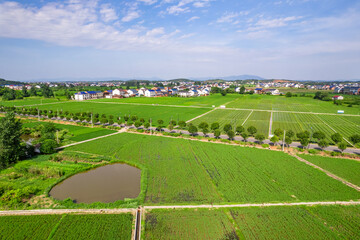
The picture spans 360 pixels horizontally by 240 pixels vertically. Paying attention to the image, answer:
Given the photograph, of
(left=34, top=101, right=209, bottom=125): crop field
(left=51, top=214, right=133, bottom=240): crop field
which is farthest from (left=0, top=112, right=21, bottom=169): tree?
(left=34, top=101, right=209, bottom=125): crop field

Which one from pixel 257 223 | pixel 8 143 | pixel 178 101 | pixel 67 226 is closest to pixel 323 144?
pixel 257 223

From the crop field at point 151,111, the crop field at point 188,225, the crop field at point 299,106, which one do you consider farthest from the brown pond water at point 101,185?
the crop field at point 299,106

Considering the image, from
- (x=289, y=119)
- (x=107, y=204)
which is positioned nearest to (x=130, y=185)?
(x=107, y=204)

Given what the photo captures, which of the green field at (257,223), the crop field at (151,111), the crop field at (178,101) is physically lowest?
the green field at (257,223)

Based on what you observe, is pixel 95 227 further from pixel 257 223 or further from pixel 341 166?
pixel 341 166

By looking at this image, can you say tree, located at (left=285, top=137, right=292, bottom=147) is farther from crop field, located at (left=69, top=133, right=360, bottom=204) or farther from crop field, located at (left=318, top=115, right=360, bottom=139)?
crop field, located at (left=318, top=115, right=360, bottom=139)

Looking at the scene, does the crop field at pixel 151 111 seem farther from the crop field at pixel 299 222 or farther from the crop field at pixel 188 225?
the crop field at pixel 299 222
